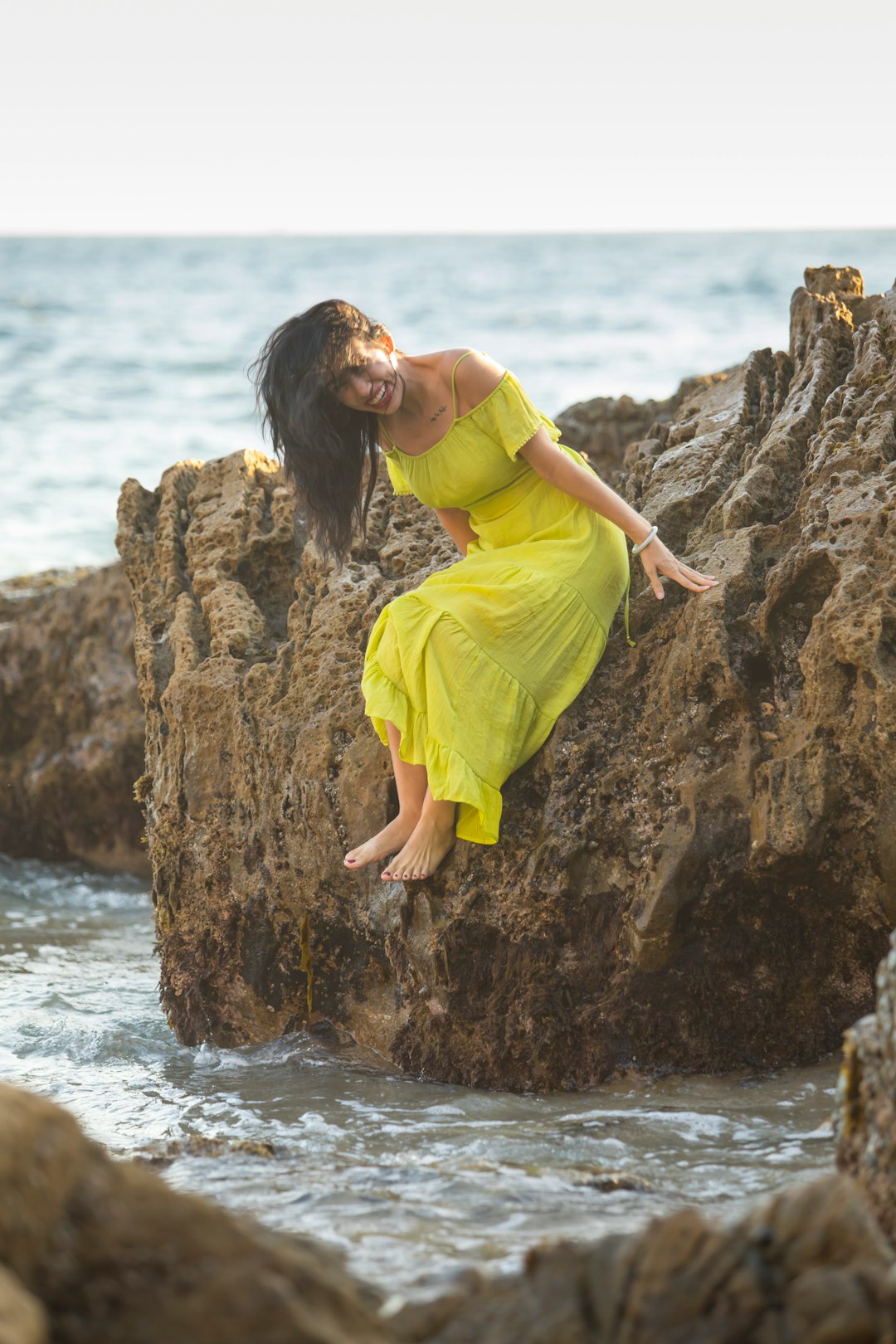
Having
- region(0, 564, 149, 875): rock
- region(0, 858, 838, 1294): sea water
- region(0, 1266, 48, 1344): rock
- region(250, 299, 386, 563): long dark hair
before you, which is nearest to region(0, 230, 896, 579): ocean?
region(0, 564, 149, 875): rock

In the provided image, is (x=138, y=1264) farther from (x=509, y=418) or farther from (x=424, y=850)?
(x=509, y=418)

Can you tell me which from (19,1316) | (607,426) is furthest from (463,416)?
(607,426)

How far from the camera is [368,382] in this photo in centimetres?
429

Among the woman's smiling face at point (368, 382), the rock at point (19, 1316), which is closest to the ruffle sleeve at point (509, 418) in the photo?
the woman's smiling face at point (368, 382)

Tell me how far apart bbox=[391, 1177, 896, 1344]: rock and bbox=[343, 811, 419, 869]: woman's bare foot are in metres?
2.19

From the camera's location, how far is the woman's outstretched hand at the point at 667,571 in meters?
4.21

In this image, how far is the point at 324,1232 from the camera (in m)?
3.01

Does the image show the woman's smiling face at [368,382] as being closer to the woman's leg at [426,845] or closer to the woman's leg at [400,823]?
the woman's leg at [400,823]

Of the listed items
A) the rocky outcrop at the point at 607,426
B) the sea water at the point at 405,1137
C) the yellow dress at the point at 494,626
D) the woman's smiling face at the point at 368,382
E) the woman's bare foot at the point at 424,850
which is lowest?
the sea water at the point at 405,1137

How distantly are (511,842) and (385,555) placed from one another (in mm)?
1476

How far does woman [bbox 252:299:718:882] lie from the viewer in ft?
13.8

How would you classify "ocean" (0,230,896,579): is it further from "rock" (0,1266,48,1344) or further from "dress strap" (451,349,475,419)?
"rock" (0,1266,48,1344)

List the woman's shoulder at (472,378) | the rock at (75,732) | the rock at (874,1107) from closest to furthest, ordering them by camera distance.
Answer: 1. the rock at (874,1107)
2. the woman's shoulder at (472,378)
3. the rock at (75,732)

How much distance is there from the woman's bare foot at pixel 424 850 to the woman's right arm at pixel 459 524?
1.06 meters
